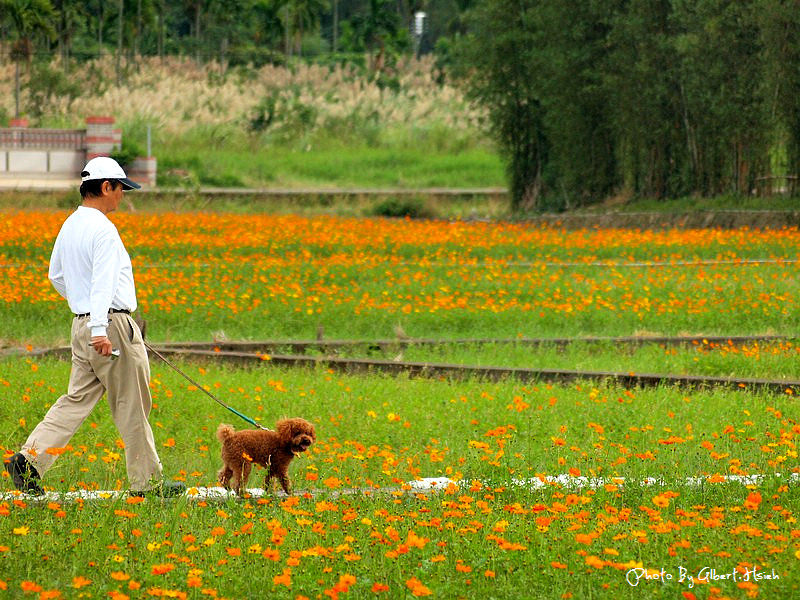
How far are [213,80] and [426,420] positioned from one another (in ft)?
175

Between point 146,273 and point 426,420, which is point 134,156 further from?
point 426,420

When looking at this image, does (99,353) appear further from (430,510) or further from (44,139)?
(44,139)

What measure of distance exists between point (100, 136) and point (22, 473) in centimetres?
3552

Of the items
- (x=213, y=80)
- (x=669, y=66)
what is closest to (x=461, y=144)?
(x=213, y=80)

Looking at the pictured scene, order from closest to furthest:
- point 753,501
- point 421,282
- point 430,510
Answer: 1. point 753,501
2. point 430,510
3. point 421,282

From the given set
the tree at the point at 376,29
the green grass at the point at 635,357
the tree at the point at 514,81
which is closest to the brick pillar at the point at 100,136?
the tree at the point at 514,81

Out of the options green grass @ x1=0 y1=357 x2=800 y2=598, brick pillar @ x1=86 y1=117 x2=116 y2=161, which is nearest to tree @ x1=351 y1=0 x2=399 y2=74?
brick pillar @ x1=86 y1=117 x2=116 y2=161

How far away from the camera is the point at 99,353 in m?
7.66

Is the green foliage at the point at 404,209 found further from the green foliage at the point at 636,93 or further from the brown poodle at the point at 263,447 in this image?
the brown poodle at the point at 263,447

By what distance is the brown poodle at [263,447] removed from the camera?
7.82 meters

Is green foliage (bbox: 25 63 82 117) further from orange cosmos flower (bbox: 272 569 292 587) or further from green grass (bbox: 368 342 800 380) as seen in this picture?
orange cosmos flower (bbox: 272 569 292 587)

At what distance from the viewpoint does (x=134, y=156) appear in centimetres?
4269

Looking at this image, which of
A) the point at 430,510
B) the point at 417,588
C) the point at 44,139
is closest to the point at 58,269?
the point at 430,510

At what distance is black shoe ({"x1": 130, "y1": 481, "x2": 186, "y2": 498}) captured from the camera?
25.0ft
